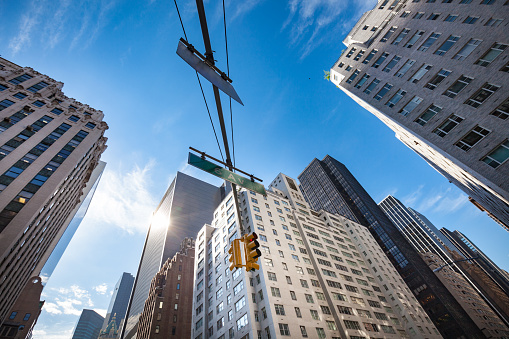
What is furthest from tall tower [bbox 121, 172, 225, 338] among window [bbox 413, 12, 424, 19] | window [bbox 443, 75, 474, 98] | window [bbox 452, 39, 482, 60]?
window [bbox 452, 39, 482, 60]

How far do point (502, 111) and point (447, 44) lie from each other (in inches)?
448

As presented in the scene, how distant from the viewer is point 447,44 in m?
27.3

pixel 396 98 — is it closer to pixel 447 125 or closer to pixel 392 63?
pixel 392 63

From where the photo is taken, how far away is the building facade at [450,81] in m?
21.3

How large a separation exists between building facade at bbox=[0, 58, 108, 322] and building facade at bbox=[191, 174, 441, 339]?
3159 centimetres

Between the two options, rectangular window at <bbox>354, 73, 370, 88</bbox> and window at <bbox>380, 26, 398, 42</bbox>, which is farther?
rectangular window at <bbox>354, 73, 370, 88</bbox>

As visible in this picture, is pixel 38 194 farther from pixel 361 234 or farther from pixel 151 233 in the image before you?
pixel 151 233

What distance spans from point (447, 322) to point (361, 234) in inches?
2049

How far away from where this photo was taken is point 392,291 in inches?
2287

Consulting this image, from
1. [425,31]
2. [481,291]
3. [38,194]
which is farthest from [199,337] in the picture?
[481,291]

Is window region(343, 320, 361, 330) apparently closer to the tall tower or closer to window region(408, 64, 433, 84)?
window region(408, 64, 433, 84)

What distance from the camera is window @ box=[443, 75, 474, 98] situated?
79.3ft

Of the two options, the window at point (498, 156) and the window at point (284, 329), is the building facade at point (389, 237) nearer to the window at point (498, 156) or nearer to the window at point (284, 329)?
the window at point (284, 329)

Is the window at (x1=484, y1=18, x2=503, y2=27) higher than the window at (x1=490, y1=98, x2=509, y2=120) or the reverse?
higher
